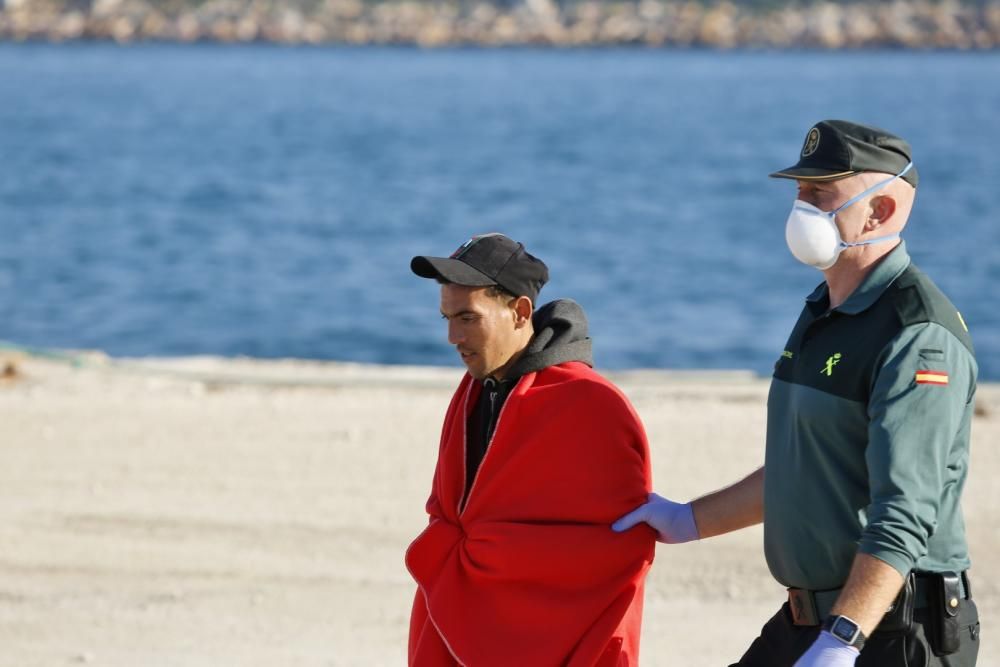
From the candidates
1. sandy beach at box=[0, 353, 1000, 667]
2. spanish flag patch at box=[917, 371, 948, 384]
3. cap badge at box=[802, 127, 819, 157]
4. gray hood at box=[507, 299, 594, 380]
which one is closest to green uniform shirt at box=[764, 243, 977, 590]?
spanish flag patch at box=[917, 371, 948, 384]

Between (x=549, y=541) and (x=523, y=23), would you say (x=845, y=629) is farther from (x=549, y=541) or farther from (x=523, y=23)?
(x=523, y=23)

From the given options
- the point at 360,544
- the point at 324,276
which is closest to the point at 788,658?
the point at 360,544

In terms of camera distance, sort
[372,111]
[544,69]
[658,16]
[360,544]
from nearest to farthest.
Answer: [360,544] → [372,111] → [544,69] → [658,16]

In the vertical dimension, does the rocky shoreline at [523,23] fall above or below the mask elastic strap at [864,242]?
below

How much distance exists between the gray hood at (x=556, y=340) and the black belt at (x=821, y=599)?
83 centimetres

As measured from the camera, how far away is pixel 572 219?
36625 millimetres

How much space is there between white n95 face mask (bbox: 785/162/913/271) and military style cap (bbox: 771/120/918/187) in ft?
0.13

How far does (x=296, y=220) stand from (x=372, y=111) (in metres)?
38.8

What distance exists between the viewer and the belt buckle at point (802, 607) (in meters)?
3.71

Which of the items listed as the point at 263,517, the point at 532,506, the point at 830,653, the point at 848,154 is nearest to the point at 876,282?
the point at 848,154

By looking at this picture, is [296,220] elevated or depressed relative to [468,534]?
depressed

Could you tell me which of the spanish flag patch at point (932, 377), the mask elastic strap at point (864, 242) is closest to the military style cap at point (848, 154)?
the mask elastic strap at point (864, 242)

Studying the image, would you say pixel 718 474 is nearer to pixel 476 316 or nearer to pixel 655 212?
pixel 476 316

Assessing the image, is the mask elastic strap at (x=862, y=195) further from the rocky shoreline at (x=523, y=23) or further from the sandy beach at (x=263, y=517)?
the rocky shoreline at (x=523, y=23)
